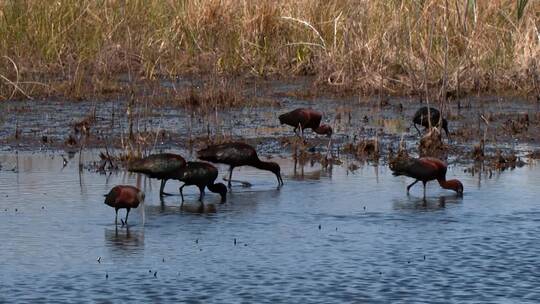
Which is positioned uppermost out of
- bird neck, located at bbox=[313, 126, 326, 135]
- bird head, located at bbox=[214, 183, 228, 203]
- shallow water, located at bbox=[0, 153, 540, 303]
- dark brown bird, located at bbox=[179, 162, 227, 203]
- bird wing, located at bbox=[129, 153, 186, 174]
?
bird neck, located at bbox=[313, 126, 326, 135]

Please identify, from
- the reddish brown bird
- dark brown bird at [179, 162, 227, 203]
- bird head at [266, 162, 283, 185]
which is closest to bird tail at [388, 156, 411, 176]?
the reddish brown bird

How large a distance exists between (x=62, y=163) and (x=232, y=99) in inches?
152

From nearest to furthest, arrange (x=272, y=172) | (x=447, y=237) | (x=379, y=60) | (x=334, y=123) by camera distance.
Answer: (x=447, y=237) → (x=272, y=172) → (x=334, y=123) → (x=379, y=60)

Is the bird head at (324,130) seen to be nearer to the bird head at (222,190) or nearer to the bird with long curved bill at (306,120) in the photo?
the bird with long curved bill at (306,120)

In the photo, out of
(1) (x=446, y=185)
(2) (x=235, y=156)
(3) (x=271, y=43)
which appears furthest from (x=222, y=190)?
(3) (x=271, y=43)

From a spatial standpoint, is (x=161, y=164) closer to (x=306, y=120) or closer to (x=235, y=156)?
(x=235, y=156)

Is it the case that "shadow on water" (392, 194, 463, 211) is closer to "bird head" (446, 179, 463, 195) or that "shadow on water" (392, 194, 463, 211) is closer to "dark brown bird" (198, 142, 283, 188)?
"bird head" (446, 179, 463, 195)

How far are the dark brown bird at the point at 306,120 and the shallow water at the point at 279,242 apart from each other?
166cm

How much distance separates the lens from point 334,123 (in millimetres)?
14438

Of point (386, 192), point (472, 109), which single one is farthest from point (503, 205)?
point (472, 109)

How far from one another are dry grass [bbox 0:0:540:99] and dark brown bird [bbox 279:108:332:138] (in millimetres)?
2987

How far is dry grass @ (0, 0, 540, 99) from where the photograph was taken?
16.0 meters

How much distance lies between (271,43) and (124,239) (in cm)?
948

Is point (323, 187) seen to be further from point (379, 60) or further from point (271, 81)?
point (271, 81)
